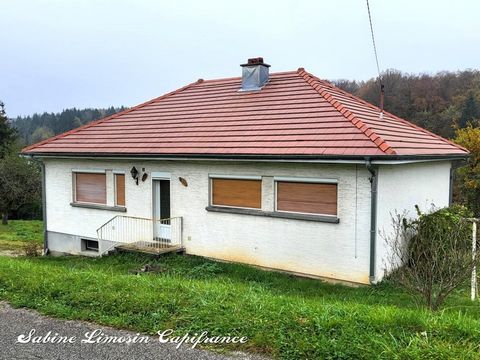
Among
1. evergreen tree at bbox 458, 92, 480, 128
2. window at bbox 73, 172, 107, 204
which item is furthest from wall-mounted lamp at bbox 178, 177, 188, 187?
evergreen tree at bbox 458, 92, 480, 128

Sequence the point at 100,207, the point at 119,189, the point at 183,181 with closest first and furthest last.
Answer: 1. the point at 183,181
2. the point at 119,189
3. the point at 100,207

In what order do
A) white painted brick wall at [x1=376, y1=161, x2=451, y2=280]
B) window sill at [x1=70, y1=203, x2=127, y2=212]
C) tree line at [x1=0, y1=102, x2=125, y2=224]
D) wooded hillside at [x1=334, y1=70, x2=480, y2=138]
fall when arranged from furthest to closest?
wooded hillside at [x1=334, y1=70, x2=480, y2=138] < tree line at [x1=0, y1=102, x2=125, y2=224] < window sill at [x1=70, y1=203, x2=127, y2=212] < white painted brick wall at [x1=376, y1=161, x2=451, y2=280]

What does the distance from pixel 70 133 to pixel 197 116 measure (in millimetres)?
5256

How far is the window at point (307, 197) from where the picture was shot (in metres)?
9.63

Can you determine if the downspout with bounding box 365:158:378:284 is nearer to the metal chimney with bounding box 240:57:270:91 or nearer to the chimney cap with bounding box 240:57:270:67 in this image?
the metal chimney with bounding box 240:57:270:91

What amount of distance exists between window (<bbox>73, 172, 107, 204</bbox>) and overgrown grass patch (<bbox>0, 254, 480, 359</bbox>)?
7069 mm

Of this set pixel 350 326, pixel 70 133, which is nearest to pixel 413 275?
pixel 350 326

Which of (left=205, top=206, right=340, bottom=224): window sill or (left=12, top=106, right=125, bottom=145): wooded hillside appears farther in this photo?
(left=12, top=106, right=125, bottom=145): wooded hillside

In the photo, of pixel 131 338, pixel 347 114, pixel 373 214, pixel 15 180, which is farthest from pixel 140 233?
pixel 15 180

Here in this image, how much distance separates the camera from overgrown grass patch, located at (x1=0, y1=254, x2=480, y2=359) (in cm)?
382

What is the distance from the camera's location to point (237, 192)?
11.1 meters

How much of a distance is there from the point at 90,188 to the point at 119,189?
1329mm

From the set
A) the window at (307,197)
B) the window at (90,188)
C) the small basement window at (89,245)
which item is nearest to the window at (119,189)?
the window at (90,188)

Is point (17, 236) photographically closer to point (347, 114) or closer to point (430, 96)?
point (347, 114)
